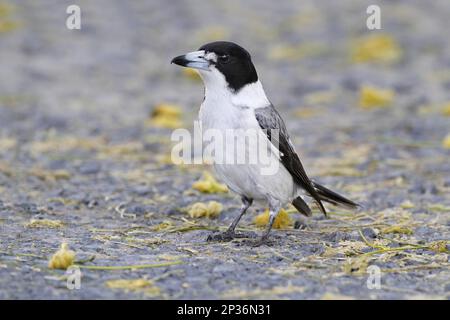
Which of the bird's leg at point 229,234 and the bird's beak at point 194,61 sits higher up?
the bird's beak at point 194,61


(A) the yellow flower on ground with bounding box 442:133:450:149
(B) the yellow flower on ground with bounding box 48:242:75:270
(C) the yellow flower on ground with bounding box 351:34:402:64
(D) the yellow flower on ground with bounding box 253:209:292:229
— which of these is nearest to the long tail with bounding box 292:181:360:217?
(D) the yellow flower on ground with bounding box 253:209:292:229

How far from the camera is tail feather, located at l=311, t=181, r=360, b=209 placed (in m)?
6.07

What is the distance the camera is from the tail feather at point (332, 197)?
6.07m

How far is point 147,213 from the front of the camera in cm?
639

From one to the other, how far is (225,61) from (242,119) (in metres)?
0.44

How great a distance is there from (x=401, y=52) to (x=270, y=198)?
24.2ft

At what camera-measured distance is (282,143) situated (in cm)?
562

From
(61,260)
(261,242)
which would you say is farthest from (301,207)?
(61,260)

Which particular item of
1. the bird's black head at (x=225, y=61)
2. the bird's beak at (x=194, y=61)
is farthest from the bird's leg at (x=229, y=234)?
the bird's beak at (x=194, y=61)

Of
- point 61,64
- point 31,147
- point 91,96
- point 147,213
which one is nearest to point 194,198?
point 147,213

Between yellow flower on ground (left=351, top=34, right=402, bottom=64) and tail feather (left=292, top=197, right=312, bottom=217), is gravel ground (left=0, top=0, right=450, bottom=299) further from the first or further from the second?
tail feather (left=292, top=197, right=312, bottom=217)

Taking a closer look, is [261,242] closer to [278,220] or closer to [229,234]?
[229,234]

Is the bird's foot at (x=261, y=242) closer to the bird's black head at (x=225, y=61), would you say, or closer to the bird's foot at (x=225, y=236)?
the bird's foot at (x=225, y=236)

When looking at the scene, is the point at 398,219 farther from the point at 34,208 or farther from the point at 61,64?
the point at 61,64
